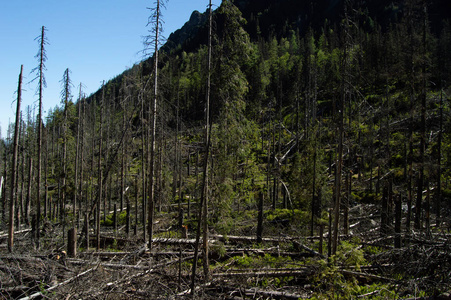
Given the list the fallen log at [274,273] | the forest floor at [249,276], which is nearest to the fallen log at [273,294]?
the forest floor at [249,276]

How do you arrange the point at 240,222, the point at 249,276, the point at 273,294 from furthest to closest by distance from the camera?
1. the point at 240,222
2. the point at 249,276
3. the point at 273,294

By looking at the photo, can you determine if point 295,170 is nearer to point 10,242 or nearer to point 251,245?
point 251,245

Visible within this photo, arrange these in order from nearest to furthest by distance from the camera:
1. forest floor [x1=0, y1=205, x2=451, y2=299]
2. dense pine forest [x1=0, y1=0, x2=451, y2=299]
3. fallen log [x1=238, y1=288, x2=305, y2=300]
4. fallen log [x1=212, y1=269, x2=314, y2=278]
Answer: forest floor [x1=0, y1=205, x2=451, y2=299]
dense pine forest [x1=0, y1=0, x2=451, y2=299]
fallen log [x1=238, y1=288, x2=305, y2=300]
fallen log [x1=212, y1=269, x2=314, y2=278]

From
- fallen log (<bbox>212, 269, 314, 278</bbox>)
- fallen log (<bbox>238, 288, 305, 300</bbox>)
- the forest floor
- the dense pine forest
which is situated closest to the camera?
the forest floor

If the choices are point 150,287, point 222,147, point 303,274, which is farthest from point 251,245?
point 150,287

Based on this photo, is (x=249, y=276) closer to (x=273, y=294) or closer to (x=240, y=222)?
(x=273, y=294)

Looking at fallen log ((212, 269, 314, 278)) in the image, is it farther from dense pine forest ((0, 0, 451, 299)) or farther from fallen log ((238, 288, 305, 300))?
fallen log ((238, 288, 305, 300))

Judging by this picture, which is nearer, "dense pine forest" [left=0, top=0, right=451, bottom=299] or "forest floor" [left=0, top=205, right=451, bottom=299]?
"forest floor" [left=0, top=205, right=451, bottom=299]

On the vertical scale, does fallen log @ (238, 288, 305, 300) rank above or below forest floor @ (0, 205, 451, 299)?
below

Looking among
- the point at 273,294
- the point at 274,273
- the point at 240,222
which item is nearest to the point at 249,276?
the point at 274,273

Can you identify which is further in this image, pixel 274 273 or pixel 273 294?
pixel 274 273

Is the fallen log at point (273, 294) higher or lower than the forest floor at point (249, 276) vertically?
lower

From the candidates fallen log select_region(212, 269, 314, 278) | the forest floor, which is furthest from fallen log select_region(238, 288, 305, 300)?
fallen log select_region(212, 269, 314, 278)

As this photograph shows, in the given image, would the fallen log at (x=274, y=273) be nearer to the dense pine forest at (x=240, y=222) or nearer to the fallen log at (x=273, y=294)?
the dense pine forest at (x=240, y=222)
